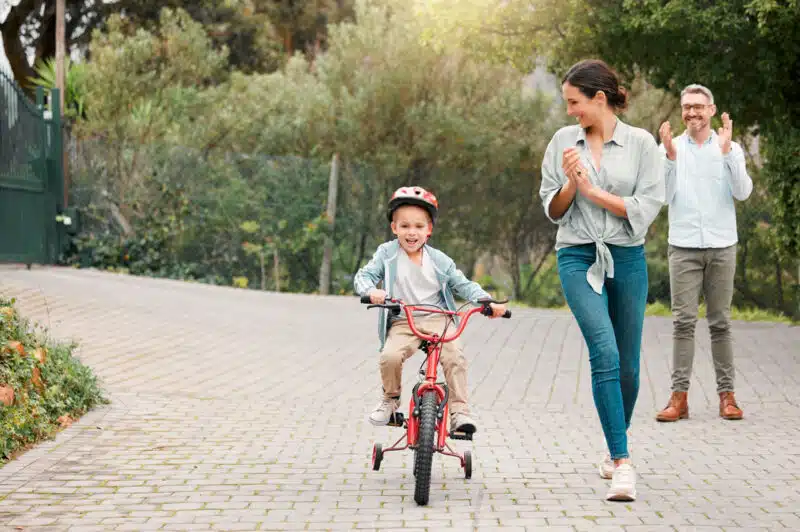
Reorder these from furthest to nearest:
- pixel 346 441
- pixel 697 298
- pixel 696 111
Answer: pixel 697 298
pixel 696 111
pixel 346 441

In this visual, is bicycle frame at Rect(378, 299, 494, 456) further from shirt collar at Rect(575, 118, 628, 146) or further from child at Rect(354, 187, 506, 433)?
shirt collar at Rect(575, 118, 628, 146)

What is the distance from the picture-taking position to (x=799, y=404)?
895cm

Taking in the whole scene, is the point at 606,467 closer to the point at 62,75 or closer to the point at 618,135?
the point at 618,135

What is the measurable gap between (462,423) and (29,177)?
485 inches

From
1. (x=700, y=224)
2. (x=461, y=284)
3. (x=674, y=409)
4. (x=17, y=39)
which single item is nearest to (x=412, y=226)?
(x=461, y=284)

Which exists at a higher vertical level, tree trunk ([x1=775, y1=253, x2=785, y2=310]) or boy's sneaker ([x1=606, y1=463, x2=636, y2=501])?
tree trunk ([x1=775, y1=253, x2=785, y2=310])

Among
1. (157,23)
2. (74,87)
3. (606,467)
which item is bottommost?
(606,467)

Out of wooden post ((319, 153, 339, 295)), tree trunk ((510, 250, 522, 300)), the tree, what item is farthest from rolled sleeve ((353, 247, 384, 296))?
the tree

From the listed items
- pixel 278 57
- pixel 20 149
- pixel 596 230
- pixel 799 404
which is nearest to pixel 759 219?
pixel 799 404

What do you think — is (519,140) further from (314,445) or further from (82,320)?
(314,445)

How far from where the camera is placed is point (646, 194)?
5902 mm

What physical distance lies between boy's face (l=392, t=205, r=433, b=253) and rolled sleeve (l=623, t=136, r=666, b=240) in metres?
1.02

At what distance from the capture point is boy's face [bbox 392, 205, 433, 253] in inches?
245

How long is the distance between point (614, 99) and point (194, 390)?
477 centimetres
